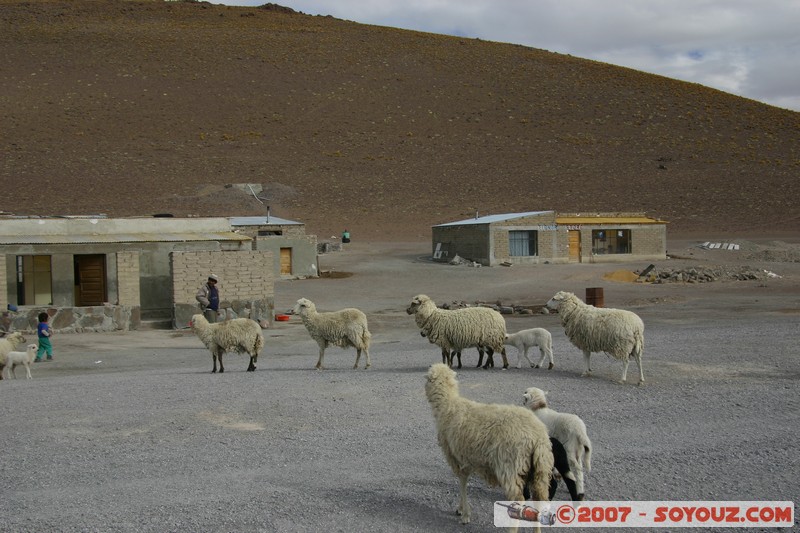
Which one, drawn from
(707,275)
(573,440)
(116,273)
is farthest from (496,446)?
(707,275)

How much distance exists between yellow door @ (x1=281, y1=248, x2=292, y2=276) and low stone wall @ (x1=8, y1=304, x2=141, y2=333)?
1625 cm

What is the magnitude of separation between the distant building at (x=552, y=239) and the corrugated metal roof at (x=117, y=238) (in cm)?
1865

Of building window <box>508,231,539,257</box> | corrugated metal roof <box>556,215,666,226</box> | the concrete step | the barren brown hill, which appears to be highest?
the barren brown hill

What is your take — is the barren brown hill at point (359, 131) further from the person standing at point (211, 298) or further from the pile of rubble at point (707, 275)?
the person standing at point (211, 298)

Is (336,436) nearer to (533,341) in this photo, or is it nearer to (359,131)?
(533,341)

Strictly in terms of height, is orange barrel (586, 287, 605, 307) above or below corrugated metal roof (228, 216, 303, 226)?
below

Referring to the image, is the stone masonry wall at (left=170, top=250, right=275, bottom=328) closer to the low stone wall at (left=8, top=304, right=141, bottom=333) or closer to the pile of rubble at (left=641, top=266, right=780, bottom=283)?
the low stone wall at (left=8, top=304, right=141, bottom=333)

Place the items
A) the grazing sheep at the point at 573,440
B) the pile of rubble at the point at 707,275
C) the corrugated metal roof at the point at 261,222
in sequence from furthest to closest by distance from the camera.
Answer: the corrugated metal roof at the point at 261,222, the pile of rubble at the point at 707,275, the grazing sheep at the point at 573,440

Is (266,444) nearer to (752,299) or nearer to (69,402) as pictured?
(69,402)

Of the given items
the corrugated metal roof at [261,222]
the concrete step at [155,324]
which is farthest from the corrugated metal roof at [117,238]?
the corrugated metal roof at [261,222]

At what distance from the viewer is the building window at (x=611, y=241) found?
151 ft

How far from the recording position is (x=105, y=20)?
117m

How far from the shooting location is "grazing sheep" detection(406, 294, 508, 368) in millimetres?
13508

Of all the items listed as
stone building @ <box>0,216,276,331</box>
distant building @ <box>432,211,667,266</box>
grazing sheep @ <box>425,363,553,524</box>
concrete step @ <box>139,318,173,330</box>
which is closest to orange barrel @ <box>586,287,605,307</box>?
stone building @ <box>0,216,276,331</box>
